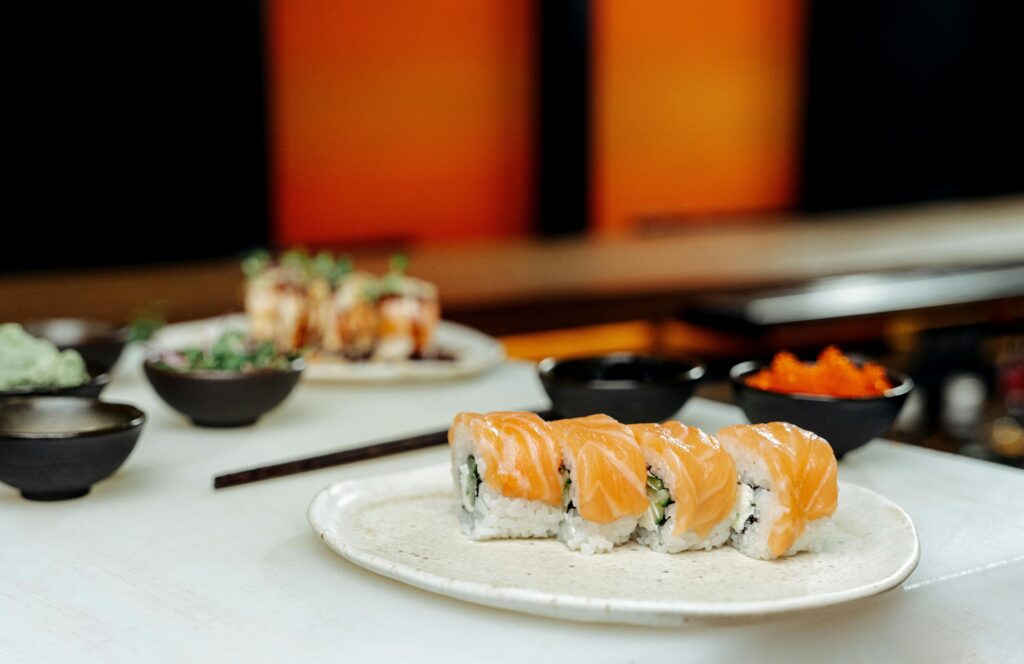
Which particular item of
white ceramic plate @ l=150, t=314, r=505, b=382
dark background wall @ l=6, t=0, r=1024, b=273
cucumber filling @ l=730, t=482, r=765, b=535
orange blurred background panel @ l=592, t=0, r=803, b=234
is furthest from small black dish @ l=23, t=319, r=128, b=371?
orange blurred background panel @ l=592, t=0, r=803, b=234

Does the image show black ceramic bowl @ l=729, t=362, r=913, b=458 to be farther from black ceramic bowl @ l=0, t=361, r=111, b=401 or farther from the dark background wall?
the dark background wall

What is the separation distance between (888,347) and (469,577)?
328 cm

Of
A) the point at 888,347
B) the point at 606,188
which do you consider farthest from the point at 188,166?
the point at 888,347

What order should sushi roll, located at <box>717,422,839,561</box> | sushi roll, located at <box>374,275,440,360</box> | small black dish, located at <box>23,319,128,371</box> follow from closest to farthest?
sushi roll, located at <box>717,422,839,561</box>, small black dish, located at <box>23,319,128,371</box>, sushi roll, located at <box>374,275,440,360</box>

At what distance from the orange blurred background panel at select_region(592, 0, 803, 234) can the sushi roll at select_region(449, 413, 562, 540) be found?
4.80 metres

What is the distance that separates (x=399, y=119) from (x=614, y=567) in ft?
14.9

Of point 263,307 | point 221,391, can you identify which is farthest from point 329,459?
point 263,307

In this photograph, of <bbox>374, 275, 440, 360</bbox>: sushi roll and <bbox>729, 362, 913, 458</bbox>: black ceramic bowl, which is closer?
<bbox>729, 362, 913, 458</bbox>: black ceramic bowl

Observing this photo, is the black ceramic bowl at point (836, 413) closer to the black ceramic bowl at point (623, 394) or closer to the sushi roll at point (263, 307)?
the black ceramic bowl at point (623, 394)

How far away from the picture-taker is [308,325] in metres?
2.40

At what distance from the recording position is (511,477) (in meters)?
1.26

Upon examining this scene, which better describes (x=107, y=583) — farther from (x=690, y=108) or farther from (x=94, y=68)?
(x=690, y=108)

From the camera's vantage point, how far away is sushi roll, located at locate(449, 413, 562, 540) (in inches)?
49.8

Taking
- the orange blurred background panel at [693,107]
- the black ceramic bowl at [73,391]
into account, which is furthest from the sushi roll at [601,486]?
the orange blurred background panel at [693,107]
